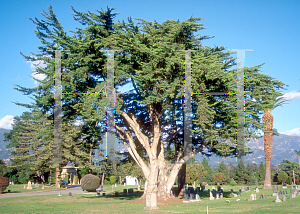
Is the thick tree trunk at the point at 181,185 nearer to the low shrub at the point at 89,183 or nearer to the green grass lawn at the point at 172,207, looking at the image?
the green grass lawn at the point at 172,207

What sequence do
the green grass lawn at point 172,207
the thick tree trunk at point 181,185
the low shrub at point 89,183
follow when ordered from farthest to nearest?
the low shrub at point 89,183 → the thick tree trunk at point 181,185 → the green grass lawn at point 172,207

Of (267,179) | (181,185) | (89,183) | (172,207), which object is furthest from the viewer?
(267,179)

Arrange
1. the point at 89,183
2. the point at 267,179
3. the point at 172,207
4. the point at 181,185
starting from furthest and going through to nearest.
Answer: the point at 267,179 < the point at 89,183 < the point at 181,185 < the point at 172,207

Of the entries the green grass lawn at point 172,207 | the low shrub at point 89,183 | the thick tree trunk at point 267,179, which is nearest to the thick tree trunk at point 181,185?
the green grass lawn at point 172,207

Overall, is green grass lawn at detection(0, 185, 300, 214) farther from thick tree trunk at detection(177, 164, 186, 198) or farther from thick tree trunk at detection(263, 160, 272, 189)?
thick tree trunk at detection(263, 160, 272, 189)

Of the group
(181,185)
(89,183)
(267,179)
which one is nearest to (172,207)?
(181,185)

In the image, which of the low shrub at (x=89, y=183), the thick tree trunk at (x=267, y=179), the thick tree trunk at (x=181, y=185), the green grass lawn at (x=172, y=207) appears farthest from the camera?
the thick tree trunk at (x=267, y=179)

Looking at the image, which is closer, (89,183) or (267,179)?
(89,183)

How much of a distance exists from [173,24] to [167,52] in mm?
2551

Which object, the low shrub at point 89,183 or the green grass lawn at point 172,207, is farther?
the low shrub at point 89,183

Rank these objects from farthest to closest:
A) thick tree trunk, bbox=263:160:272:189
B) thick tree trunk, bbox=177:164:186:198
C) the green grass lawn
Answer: thick tree trunk, bbox=263:160:272:189 → thick tree trunk, bbox=177:164:186:198 → the green grass lawn

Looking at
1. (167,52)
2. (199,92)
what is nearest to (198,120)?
(199,92)

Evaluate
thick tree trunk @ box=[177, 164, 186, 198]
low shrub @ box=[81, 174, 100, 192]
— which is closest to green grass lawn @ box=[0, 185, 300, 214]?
thick tree trunk @ box=[177, 164, 186, 198]

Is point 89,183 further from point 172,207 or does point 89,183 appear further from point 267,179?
point 267,179
